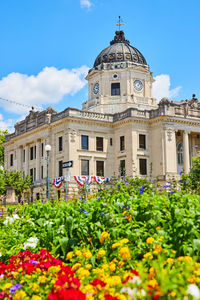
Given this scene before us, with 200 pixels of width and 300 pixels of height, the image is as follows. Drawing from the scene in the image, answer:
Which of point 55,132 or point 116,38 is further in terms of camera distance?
point 116,38

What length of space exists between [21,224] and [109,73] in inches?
2075

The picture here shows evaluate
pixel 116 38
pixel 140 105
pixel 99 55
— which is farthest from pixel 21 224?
pixel 116 38

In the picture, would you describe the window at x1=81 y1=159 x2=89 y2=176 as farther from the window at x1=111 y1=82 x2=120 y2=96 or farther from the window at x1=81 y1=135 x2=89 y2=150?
the window at x1=111 y1=82 x2=120 y2=96

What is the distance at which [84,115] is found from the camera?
50188 millimetres

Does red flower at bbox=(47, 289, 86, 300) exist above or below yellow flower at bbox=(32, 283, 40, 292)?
above

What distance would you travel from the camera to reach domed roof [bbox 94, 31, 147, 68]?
62156 millimetres

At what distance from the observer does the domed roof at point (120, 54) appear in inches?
2447

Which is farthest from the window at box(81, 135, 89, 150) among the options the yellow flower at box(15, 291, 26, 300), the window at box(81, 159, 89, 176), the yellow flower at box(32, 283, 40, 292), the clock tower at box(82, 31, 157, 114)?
the yellow flower at box(15, 291, 26, 300)

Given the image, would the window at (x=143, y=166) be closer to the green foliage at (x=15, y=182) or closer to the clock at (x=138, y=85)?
the green foliage at (x=15, y=182)

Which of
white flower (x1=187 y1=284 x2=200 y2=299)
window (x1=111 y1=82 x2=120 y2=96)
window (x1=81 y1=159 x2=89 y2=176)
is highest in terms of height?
window (x1=111 y1=82 x2=120 y2=96)

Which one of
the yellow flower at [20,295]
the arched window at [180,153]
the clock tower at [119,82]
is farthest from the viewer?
the clock tower at [119,82]

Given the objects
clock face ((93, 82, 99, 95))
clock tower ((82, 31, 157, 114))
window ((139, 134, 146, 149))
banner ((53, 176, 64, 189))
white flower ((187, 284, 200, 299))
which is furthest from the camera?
clock face ((93, 82, 99, 95))

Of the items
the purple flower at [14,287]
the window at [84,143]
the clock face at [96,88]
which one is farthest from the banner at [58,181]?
the purple flower at [14,287]

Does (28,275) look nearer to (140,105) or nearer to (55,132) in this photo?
(55,132)
